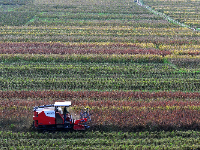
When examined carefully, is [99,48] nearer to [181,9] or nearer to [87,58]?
[87,58]

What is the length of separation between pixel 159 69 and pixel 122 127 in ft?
30.1

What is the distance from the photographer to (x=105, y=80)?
1928 centimetres

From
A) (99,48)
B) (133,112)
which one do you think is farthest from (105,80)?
(99,48)

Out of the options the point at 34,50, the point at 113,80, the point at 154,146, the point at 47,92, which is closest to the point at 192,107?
the point at 154,146

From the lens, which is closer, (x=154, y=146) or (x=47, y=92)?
(x=154, y=146)

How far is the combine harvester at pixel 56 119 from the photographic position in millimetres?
12953

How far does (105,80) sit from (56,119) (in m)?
7.05

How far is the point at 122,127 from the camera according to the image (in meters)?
13.8

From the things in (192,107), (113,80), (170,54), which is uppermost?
(170,54)

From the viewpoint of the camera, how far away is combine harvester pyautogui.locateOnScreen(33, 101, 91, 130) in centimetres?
1295

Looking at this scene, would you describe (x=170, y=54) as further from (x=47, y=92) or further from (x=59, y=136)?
(x=59, y=136)

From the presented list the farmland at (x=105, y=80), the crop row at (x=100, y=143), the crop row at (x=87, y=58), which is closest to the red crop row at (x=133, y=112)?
the farmland at (x=105, y=80)

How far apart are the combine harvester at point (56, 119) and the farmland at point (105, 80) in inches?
15.3

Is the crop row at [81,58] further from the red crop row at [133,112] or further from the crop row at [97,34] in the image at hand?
the red crop row at [133,112]
